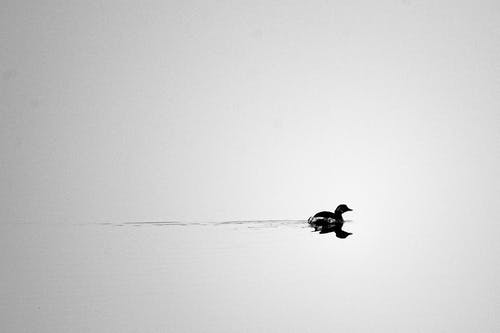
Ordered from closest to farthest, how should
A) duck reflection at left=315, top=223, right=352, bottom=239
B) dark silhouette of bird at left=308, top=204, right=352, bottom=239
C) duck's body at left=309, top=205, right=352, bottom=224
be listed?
1. duck reflection at left=315, top=223, right=352, bottom=239
2. dark silhouette of bird at left=308, top=204, right=352, bottom=239
3. duck's body at left=309, top=205, right=352, bottom=224

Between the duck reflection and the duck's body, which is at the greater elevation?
the duck's body

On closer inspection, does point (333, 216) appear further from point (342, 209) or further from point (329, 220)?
point (342, 209)

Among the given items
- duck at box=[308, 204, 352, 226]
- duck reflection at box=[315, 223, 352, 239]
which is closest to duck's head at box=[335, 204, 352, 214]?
duck at box=[308, 204, 352, 226]

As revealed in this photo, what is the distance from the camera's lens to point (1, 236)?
35.9 feet

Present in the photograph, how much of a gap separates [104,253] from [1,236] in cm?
229

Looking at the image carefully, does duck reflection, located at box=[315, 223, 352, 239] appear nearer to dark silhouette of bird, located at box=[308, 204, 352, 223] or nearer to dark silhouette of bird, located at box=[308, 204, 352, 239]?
dark silhouette of bird, located at box=[308, 204, 352, 239]

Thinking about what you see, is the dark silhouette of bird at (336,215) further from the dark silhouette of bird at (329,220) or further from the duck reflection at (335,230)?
the duck reflection at (335,230)

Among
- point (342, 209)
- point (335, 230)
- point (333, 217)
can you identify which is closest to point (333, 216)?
point (333, 217)

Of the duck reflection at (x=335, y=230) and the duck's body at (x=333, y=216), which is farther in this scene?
the duck's body at (x=333, y=216)

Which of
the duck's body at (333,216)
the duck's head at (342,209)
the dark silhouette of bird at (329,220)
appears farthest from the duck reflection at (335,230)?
the duck's head at (342,209)

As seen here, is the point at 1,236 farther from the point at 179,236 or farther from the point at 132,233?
the point at 179,236

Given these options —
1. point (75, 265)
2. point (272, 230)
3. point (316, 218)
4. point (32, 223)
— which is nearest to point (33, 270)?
point (75, 265)

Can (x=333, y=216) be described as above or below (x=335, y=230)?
above

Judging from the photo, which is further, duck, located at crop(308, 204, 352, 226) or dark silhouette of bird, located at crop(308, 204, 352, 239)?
duck, located at crop(308, 204, 352, 226)
